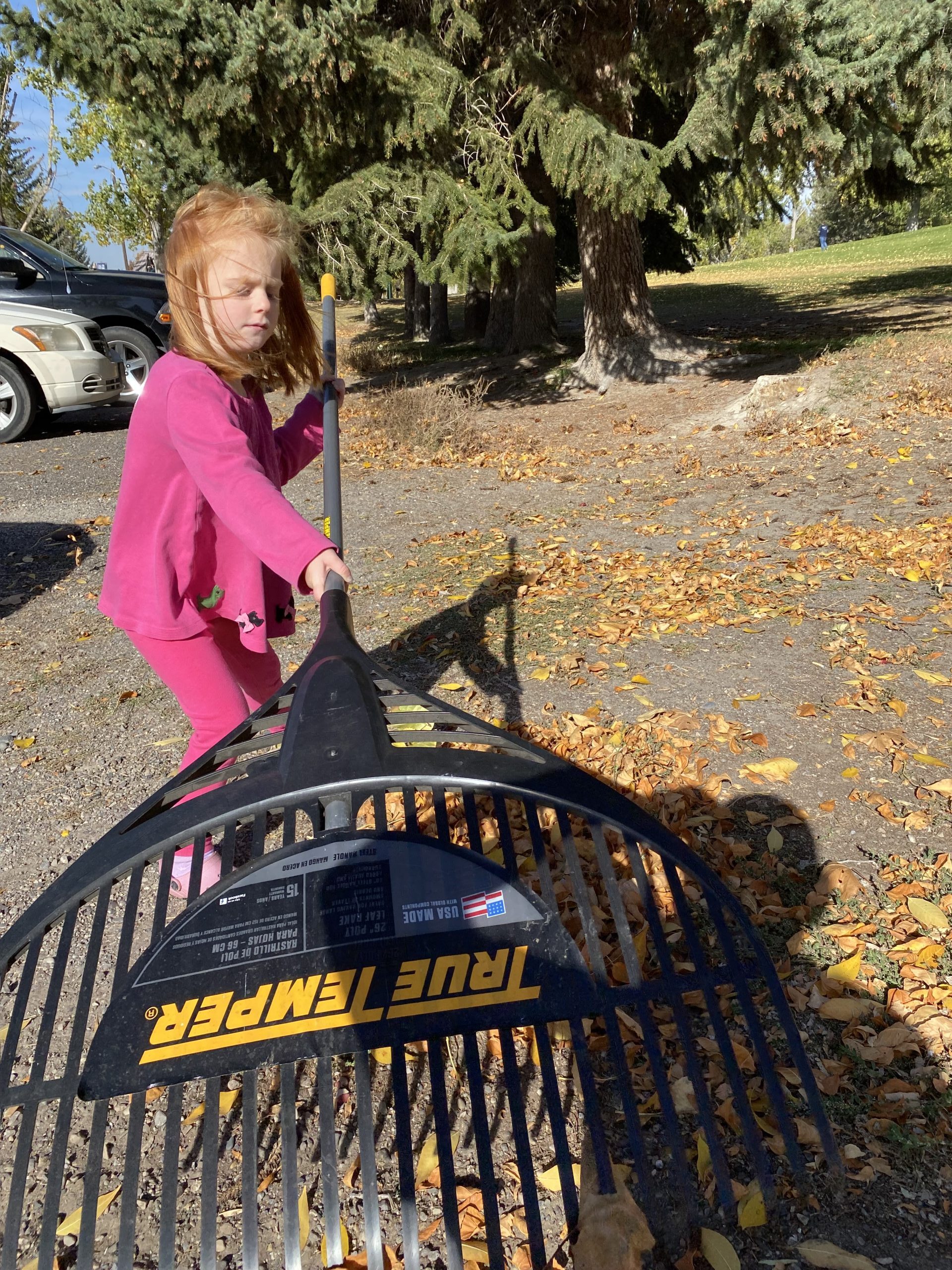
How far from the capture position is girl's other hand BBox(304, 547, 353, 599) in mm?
1842

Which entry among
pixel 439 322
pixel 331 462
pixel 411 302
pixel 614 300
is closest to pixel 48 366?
pixel 614 300

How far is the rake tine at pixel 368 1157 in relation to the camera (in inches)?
47.9

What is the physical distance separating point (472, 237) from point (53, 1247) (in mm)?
8081

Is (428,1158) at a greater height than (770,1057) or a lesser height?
lesser

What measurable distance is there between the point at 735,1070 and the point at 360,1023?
60 centimetres

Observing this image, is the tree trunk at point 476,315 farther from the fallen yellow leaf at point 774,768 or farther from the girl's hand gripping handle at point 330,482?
the fallen yellow leaf at point 774,768

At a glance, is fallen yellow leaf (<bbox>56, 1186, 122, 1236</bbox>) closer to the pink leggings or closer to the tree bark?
the pink leggings

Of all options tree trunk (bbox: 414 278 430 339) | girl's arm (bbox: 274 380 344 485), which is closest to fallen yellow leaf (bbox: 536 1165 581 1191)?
girl's arm (bbox: 274 380 344 485)

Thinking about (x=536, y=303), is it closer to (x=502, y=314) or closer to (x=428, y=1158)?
(x=502, y=314)

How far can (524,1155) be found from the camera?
1.30 metres

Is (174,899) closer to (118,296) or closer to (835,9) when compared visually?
(835,9)

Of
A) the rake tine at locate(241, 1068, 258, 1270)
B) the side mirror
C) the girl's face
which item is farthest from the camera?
the side mirror

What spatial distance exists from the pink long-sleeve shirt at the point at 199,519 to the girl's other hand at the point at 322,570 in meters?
0.02

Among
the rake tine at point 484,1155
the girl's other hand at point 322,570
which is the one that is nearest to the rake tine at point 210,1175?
the rake tine at point 484,1155
